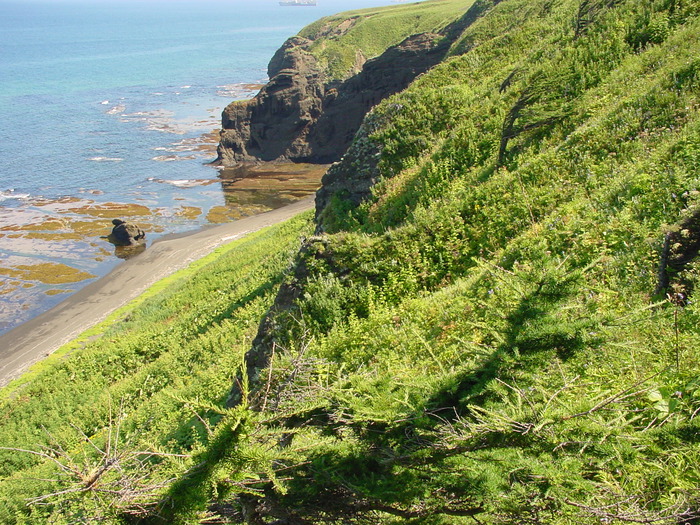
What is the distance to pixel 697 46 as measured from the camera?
11.8 meters

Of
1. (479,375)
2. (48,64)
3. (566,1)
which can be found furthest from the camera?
(48,64)

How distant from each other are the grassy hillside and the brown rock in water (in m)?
26.4

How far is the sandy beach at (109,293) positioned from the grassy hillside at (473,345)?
12.2 meters

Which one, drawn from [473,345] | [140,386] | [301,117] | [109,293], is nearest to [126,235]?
[109,293]

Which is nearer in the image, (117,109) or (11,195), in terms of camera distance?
(11,195)

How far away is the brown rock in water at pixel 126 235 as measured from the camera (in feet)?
145

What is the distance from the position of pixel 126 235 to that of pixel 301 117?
3787 centimetres

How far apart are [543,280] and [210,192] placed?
58260 mm

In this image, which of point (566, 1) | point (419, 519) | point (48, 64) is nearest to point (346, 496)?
point (419, 519)

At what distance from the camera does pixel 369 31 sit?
414ft

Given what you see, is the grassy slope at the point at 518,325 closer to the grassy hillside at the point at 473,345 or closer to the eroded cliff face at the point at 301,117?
the grassy hillside at the point at 473,345

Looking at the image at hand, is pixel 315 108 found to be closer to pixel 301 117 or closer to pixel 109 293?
pixel 301 117

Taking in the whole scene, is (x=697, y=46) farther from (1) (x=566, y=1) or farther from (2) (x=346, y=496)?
(1) (x=566, y=1)

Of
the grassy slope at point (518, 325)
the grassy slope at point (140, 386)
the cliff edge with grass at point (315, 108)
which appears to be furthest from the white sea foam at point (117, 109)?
the grassy slope at point (518, 325)
